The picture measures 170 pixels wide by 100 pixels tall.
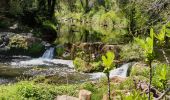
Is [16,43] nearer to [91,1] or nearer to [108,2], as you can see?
[108,2]

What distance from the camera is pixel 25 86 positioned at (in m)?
13.8

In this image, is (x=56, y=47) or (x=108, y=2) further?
(x=108, y=2)

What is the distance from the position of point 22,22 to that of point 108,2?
136 ft

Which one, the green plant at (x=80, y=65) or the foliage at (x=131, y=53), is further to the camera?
the foliage at (x=131, y=53)

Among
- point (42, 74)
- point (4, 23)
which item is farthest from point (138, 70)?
point (4, 23)

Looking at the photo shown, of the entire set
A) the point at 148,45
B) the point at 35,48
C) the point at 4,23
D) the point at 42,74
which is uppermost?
the point at 148,45

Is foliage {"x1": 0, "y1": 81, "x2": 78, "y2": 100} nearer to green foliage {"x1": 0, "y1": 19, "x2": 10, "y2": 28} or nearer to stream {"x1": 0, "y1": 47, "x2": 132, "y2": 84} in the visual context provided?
stream {"x1": 0, "y1": 47, "x2": 132, "y2": 84}

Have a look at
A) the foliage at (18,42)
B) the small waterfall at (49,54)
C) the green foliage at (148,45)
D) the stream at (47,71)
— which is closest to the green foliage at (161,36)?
the green foliage at (148,45)

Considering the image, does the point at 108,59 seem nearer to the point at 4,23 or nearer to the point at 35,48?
the point at 35,48

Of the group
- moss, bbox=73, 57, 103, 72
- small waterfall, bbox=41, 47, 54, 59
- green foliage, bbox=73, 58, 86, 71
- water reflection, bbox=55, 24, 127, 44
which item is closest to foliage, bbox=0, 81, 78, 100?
moss, bbox=73, 57, 103, 72

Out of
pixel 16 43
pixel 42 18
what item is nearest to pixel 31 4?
pixel 42 18

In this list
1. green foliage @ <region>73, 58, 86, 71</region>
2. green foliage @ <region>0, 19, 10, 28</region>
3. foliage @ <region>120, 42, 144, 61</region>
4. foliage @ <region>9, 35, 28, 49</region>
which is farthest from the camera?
green foliage @ <region>0, 19, 10, 28</region>

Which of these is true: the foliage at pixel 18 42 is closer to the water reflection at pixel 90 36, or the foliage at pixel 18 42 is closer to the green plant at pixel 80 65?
the water reflection at pixel 90 36

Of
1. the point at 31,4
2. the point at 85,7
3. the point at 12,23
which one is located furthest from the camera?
the point at 85,7
